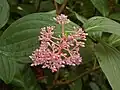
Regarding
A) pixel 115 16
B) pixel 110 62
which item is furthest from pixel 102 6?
pixel 110 62

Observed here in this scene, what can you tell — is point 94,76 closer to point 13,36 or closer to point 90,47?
point 90,47

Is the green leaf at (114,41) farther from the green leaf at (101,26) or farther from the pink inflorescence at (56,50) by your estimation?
the pink inflorescence at (56,50)

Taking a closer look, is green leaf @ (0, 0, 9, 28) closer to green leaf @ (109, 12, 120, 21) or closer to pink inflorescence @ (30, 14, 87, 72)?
pink inflorescence @ (30, 14, 87, 72)

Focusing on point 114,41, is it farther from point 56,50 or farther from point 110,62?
point 56,50

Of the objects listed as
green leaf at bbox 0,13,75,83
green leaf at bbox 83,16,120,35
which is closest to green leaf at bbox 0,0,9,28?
green leaf at bbox 0,13,75,83

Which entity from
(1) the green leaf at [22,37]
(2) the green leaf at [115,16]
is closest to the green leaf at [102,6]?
(2) the green leaf at [115,16]
